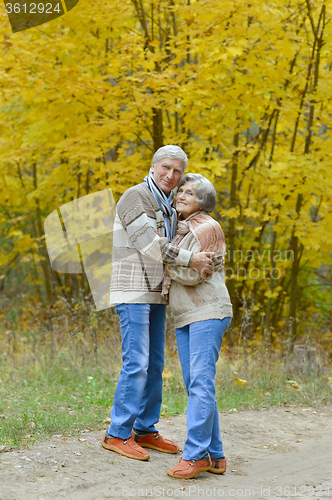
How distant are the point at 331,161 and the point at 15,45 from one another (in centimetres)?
434

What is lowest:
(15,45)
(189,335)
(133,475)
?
(133,475)

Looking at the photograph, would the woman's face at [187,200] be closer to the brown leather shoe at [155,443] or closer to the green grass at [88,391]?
the brown leather shoe at [155,443]

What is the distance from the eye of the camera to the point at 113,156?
8.18 m

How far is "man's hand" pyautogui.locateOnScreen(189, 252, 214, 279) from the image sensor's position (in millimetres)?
2820

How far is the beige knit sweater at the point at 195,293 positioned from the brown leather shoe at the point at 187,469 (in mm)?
796

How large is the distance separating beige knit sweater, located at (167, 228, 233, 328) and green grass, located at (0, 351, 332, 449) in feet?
4.56

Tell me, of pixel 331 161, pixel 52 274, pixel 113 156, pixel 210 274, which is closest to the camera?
pixel 210 274

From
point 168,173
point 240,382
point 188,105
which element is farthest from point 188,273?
point 188,105

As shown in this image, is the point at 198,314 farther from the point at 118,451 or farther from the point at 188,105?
the point at 188,105

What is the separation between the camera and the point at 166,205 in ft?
10.1

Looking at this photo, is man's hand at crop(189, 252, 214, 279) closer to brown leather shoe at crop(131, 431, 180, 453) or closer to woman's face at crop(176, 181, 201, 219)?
woman's face at crop(176, 181, 201, 219)

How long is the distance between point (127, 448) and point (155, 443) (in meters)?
0.30

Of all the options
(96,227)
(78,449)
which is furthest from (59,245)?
(78,449)

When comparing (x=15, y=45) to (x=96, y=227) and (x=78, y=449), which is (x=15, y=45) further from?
(x=78, y=449)
